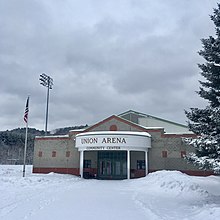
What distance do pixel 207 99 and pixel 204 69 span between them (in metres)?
1.55

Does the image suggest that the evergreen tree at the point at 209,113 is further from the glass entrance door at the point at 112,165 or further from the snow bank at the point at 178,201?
the glass entrance door at the point at 112,165

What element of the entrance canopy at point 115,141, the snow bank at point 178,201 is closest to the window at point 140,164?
the entrance canopy at point 115,141

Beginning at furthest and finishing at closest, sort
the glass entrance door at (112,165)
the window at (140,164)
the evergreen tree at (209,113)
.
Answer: the glass entrance door at (112,165) → the window at (140,164) → the evergreen tree at (209,113)

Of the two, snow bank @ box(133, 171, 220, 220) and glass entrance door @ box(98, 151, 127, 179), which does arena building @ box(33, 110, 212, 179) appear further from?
snow bank @ box(133, 171, 220, 220)

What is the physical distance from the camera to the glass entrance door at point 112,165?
37.0 m

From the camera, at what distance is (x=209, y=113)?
1471cm

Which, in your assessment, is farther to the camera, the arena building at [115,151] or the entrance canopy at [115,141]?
the arena building at [115,151]

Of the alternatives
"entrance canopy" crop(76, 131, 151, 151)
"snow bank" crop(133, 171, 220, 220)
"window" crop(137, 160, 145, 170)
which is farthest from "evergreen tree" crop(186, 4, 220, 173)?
"window" crop(137, 160, 145, 170)

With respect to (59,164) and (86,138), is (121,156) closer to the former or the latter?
(86,138)

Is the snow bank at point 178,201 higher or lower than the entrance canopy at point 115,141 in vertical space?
lower

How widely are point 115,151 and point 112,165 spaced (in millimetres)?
1804

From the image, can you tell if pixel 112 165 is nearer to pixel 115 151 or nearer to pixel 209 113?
pixel 115 151

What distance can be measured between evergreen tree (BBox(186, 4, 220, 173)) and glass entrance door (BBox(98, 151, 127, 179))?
888 inches

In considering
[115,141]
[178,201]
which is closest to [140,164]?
[115,141]
